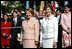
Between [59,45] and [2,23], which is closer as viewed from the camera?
[59,45]

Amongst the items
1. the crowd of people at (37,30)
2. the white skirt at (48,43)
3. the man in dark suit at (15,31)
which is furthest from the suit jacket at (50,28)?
the man in dark suit at (15,31)

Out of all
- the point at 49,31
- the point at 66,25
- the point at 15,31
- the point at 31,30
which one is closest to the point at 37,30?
the point at 31,30

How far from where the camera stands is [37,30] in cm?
1165

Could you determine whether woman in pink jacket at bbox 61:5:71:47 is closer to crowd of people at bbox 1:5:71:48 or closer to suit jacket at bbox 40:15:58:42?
crowd of people at bbox 1:5:71:48

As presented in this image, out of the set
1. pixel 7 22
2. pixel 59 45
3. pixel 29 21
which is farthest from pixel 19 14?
pixel 29 21

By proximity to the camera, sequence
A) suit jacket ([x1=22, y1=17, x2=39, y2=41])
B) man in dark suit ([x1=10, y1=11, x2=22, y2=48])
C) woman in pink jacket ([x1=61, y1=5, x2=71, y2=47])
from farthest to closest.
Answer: man in dark suit ([x1=10, y1=11, x2=22, y2=48])
woman in pink jacket ([x1=61, y1=5, x2=71, y2=47])
suit jacket ([x1=22, y1=17, x2=39, y2=41])

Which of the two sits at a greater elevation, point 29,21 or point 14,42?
point 29,21

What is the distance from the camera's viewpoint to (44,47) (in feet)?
39.3

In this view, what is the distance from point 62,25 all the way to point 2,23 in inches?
112

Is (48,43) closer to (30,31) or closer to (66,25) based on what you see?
(30,31)

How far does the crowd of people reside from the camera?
11.7m

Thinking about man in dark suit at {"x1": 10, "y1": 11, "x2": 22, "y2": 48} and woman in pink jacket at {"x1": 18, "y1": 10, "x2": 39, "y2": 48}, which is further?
man in dark suit at {"x1": 10, "y1": 11, "x2": 22, "y2": 48}

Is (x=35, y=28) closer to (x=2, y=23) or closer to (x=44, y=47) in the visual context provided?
(x=44, y=47)

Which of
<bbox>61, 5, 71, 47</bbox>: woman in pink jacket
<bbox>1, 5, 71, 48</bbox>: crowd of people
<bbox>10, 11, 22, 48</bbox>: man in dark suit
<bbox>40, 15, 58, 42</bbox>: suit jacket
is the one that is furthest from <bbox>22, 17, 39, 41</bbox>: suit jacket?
<bbox>10, 11, 22, 48</bbox>: man in dark suit
